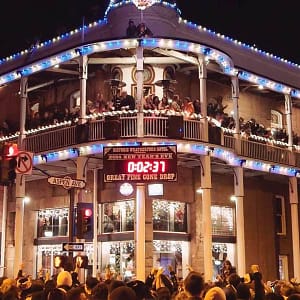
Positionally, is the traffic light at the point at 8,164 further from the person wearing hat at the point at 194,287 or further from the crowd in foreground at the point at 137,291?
the person wearing hat at the point at 194,287

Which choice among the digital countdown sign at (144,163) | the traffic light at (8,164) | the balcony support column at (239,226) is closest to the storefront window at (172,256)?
the balcony support column at (239,226)

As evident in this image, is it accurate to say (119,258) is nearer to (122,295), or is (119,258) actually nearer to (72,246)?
(72,246)

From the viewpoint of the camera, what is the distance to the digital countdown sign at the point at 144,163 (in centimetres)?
2042

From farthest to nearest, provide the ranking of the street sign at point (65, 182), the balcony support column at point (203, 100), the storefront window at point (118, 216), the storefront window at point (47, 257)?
the storefront window at point (47, 257), the storefront window at point (118, 216), the balcony support column at point (203, 100), the street sign at point (65, 182)

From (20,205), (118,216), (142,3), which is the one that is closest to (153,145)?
(118,216)

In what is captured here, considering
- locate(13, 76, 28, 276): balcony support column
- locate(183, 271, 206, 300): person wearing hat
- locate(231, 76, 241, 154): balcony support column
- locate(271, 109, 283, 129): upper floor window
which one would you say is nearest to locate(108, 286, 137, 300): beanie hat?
locate(183, 271, 206, 300): person wearing hat

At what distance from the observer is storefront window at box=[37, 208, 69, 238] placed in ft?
87.2

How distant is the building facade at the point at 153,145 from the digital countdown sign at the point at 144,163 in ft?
0.26

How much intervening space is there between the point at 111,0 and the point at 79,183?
37.8 ft

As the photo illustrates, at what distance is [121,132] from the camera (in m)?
21.1

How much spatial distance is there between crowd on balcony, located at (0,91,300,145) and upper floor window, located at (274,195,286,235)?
3.18 m

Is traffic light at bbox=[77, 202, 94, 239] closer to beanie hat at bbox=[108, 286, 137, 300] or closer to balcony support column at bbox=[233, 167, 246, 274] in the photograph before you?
balcony support column at bbox=[233, 167, 246, 274]

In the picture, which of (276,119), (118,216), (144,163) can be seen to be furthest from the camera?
(276,119)

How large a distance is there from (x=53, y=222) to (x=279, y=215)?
1118cm
